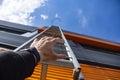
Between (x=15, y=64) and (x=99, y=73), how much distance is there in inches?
150

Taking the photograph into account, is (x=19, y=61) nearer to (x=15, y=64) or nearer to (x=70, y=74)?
(x=15, y=64)

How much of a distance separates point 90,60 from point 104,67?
36cm

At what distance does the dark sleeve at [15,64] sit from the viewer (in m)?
1.45

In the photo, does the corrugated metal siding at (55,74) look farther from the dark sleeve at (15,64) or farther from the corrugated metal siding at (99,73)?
the dark sleeve at (15,64)

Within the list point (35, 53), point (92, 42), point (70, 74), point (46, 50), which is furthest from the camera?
point (92, 42)

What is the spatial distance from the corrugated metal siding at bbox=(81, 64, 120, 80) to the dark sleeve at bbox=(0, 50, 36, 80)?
2.83 m

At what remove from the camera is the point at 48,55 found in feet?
6.98

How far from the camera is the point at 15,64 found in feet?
5.14

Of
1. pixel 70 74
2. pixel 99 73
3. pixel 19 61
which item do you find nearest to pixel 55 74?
pixel 70 74

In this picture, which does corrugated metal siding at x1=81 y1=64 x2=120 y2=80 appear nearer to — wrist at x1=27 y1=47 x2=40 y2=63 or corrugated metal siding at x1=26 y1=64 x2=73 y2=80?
→ corrugated metal siding at x1=26 y1=64 x2=73 y2=80

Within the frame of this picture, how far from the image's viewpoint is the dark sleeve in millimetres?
1455

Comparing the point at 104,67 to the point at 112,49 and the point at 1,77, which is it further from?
the point at 1,77

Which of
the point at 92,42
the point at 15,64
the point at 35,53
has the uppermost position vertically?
the point at 92,42

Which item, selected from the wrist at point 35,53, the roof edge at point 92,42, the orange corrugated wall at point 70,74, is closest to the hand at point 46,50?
the wrist at point 35,53
